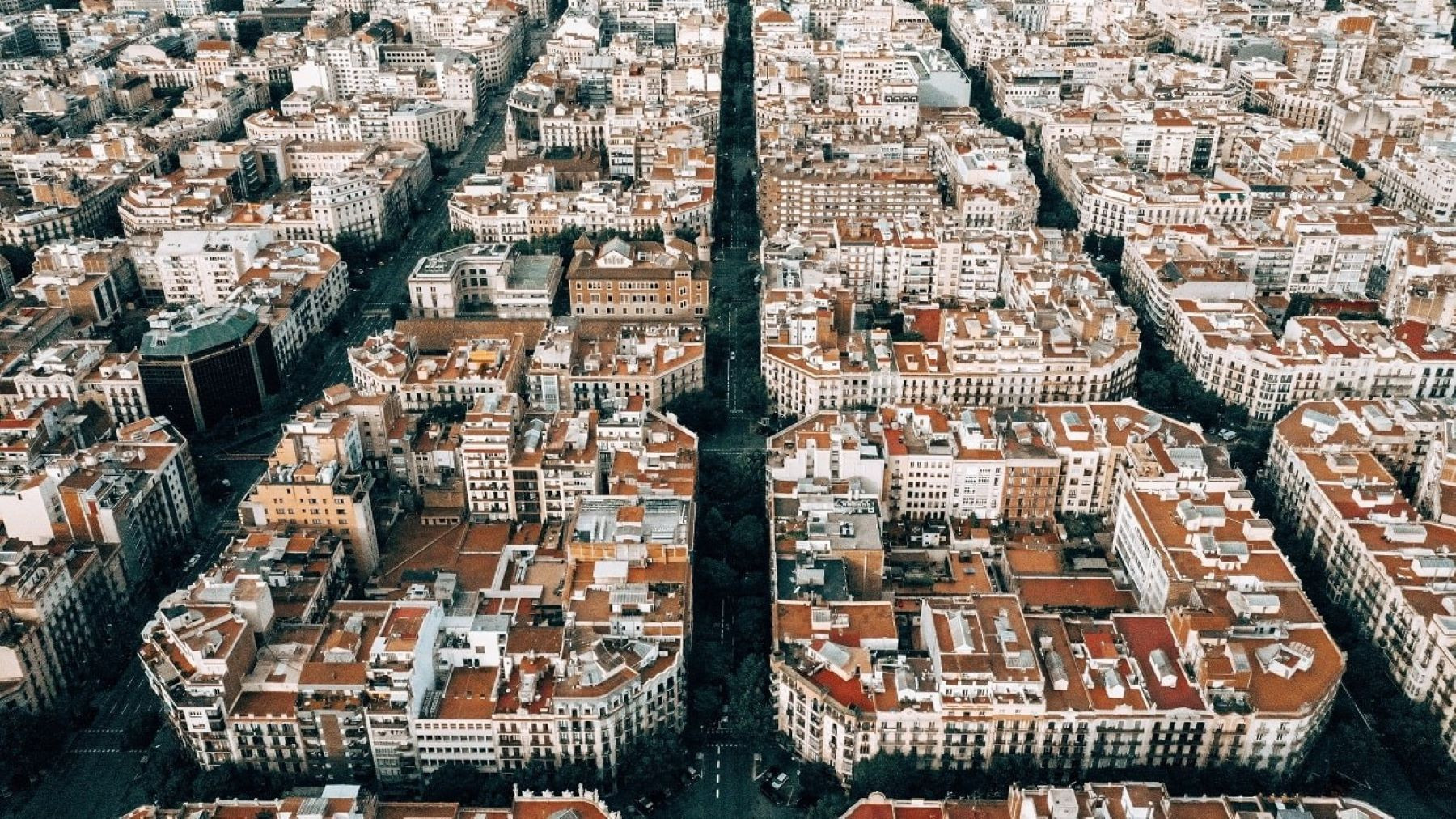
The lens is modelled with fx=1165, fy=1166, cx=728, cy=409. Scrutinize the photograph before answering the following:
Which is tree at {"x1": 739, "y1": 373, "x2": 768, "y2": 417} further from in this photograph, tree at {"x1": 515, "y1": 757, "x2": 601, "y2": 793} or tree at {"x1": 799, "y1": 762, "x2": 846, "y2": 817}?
tree at {"x1": 515, "y1": 757, "x2": 601, "y2": 793}

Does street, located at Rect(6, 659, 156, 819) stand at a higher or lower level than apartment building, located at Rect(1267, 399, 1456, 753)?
lower

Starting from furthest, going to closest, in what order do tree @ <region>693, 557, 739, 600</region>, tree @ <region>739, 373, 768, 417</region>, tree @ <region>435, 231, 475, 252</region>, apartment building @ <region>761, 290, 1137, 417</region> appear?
tree @ <region>435, 231, 475, 252</region>, tree @ <region>739, 373, 768, 417</region>, apartment building @ <region>761, 290, 1137, 417</region>, tree @ <region>693, 557, 739, 600</region>

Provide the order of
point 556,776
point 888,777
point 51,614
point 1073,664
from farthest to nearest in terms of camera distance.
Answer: point 51,614, point 1073,664, point 556,776, point 888,777

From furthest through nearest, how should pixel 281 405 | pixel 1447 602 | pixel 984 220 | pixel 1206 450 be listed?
1. pixel 984 220
2. pixel 281 405
3. pixel 1206 450
4. pixel 1447 602

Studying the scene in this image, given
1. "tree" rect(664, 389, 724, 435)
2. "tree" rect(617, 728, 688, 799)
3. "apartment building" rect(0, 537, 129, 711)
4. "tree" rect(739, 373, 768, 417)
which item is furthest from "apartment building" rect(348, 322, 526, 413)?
"tree" rect(617, 728, 688, 799)

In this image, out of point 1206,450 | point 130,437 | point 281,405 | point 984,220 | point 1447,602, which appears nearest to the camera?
point 1447,602

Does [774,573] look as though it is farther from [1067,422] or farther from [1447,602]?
[1447,602]

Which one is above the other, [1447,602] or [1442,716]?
[1447,602]

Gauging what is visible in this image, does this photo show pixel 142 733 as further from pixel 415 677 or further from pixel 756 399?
pixel 756 399

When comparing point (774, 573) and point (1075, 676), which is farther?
point (774, 573)

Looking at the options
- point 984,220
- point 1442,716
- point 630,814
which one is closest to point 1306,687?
point 1442,716

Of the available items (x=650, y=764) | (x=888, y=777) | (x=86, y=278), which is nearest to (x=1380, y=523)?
(x=888, y=777)
